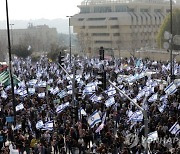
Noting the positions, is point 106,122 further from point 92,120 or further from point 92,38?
point 92,38

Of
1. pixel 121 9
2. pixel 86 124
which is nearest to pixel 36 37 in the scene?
pixel 121 9

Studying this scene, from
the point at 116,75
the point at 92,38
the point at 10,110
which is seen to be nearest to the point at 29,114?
the point at 10,110

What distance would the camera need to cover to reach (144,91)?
95.3 ft

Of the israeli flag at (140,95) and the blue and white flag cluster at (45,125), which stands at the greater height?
the israeli flag at (140,95)

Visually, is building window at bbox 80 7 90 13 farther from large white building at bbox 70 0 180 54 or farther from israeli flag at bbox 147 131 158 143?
israeli flag at bbox 147 131 158 143

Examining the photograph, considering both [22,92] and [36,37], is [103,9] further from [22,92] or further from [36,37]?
[22,92]

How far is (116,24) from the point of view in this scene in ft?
399

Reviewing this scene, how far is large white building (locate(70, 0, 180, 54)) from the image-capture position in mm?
120625

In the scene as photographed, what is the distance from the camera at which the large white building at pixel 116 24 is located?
396 feet

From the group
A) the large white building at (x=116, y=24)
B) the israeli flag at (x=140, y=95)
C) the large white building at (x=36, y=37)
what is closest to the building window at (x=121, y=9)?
the large white building at (x=116, y=24)

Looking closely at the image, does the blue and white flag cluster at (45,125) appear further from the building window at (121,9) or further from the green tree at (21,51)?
the building window at (121,9)

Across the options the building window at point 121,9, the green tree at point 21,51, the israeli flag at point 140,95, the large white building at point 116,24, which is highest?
the building window at point 121,9

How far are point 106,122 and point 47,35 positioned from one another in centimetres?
13290

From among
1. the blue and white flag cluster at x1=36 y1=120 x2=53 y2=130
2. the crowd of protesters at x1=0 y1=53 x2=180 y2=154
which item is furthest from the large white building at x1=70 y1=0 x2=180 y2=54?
the blue and white flag cluster at x1=36 y1=120 x2=53 y2=130
